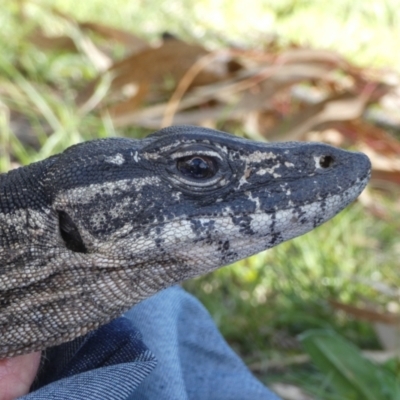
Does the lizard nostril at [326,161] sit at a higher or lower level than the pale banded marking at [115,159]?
lower

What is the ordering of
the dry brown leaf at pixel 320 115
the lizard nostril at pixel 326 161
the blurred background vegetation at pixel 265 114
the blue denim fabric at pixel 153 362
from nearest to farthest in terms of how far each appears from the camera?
the blue denim fabric at pixel 153 362 → the lizard nostril at pixel 326 161 → the blurred background vegetation at pixel 265 114 → the dry brown leaf at pixel 320 115

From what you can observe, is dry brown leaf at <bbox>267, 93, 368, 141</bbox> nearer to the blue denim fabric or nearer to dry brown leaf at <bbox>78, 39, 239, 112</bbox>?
dry brown leaf at <bbox>78, 39, 239, 112</bbox>

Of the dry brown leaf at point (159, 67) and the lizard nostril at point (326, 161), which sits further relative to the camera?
the dry brown leaf at point (159, 67)

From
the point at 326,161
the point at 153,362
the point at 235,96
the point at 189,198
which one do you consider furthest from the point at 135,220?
the point at 235,96

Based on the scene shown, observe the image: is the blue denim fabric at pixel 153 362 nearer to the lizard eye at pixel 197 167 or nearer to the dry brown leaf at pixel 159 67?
the lizard eye at pixel 197 167

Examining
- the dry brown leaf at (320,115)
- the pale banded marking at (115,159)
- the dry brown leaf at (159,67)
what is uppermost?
the dry brown leaf at (159,67)

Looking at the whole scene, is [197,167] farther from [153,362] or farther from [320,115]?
[320,115]

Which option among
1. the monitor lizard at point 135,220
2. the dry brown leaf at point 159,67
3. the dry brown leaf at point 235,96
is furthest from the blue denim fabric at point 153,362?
the dry brown leaf at point 159,67

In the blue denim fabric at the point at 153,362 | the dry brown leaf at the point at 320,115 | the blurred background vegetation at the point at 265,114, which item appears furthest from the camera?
the dry brown leaf at the point at 320,115
